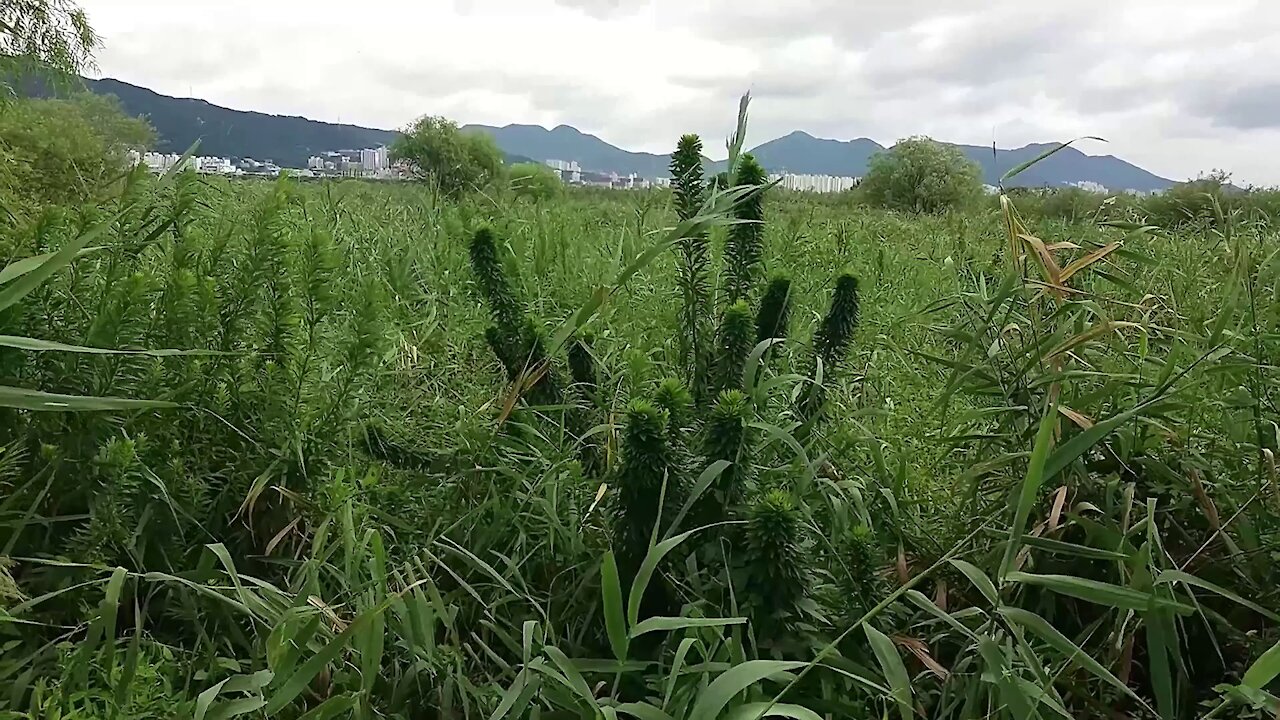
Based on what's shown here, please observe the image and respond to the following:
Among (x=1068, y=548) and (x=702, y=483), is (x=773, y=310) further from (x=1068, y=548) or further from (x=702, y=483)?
(x=1068, y=548)

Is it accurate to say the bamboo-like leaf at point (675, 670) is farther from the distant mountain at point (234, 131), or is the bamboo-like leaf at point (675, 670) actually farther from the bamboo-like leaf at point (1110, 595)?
the distant mountain at point (234, 131)

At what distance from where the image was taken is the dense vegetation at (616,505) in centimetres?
81

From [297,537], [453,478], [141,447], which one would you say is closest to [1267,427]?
[453,478]

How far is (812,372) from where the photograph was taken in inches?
50.3

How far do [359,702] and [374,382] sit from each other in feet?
2.36

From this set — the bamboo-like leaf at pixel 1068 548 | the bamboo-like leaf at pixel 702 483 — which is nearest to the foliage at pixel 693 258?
the bamboo-like leaf at pixel 702 483

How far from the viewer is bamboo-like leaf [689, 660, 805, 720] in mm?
743

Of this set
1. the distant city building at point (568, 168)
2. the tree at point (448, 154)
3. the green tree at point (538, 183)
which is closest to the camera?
the distant city building at point (568, 168)

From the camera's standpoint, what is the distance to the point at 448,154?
5.95 meters

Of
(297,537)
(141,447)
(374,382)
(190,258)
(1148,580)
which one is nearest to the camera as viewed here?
(1148,580)

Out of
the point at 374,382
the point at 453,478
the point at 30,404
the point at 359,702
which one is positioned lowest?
the point at 359,702

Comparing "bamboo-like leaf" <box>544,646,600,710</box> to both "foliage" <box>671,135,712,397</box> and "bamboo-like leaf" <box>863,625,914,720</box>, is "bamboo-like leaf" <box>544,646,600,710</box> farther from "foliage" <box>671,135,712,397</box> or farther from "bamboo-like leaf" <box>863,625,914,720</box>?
"foliage" <box>671,135,712,397</box>

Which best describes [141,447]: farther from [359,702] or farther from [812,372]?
[812,372]

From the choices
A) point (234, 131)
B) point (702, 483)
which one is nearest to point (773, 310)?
point (702, 483)
